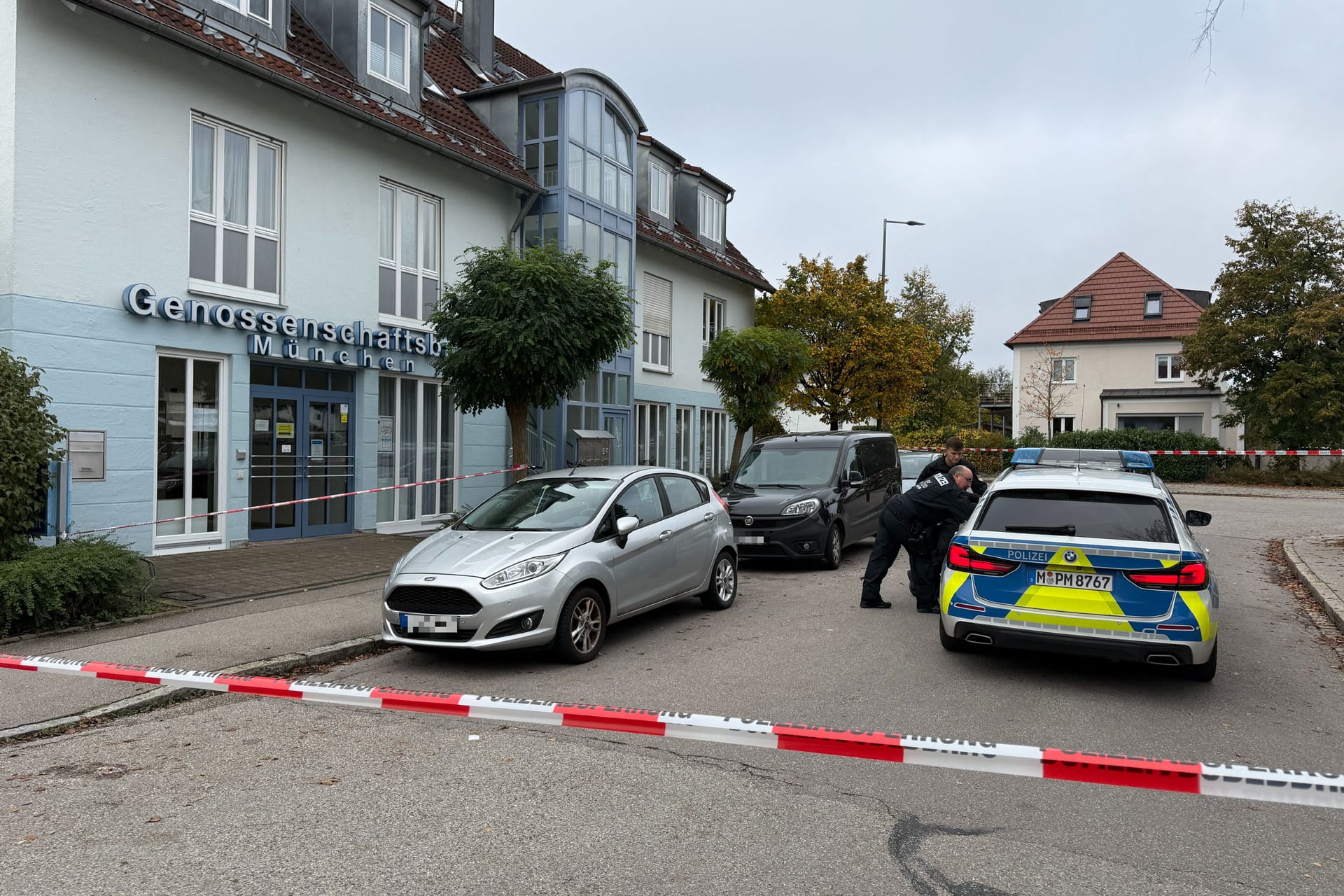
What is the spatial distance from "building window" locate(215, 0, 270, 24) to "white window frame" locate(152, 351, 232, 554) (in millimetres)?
4763

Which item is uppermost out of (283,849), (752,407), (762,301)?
(762,301)

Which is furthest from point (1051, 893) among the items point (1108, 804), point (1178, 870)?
point (1108, 804)

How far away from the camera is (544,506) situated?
8016 millimetres

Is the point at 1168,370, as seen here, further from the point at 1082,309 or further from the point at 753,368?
the point at 753,368

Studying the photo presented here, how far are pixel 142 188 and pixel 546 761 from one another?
981cm

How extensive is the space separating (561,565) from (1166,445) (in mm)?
32604

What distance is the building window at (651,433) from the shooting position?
2280 centimetres

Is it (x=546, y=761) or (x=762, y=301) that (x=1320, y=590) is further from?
(x=762, y=301)

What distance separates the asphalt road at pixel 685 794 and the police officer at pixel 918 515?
188cm

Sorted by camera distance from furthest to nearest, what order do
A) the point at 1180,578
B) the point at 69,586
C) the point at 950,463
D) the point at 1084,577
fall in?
the point at 950,463, the point at 69,586, the point at 1084,577, the point at 1180,578

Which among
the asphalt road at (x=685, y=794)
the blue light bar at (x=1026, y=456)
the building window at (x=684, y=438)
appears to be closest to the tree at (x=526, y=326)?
the blue light bar at (x=1026, y=456)

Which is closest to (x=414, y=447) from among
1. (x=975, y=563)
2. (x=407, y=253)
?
(x=407, y=253)

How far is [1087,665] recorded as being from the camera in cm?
687

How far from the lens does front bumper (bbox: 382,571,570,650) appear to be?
259 inches
